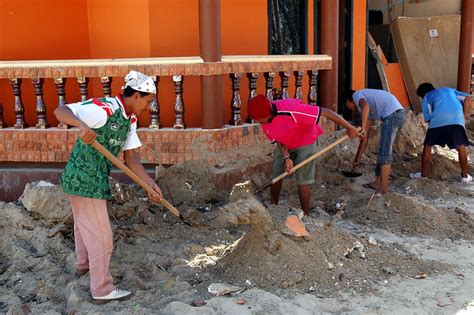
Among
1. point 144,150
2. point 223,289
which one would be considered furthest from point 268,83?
point 223,289

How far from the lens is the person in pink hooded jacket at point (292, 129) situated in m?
5.15

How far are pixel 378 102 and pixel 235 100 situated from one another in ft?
5.79

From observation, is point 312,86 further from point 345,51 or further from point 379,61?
point 379,61

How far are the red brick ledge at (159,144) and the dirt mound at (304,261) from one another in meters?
1.48

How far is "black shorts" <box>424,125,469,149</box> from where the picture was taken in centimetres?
720

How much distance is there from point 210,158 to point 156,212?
2.73 feet

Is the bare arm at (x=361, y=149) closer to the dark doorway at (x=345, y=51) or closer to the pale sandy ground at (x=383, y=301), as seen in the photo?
the dark doorway at (x=345, y=51)

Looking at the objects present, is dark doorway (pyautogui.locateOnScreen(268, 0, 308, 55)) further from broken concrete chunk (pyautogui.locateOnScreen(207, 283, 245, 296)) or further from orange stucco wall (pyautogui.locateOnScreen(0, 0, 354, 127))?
broken concrete chunk (pyautogui.locateOnScreen(207, 283, 245, 296))

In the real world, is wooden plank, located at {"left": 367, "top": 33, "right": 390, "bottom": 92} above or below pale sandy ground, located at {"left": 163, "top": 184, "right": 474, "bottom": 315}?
above

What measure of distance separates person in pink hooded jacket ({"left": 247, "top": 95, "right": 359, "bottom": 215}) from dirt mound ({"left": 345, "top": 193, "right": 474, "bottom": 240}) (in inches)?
25.5

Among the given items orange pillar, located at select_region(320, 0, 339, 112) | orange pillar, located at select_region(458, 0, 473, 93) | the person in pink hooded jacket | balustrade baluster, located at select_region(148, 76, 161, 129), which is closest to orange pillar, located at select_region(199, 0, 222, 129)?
balustrade baluster, located at select_region(148, 76, 161, 129)

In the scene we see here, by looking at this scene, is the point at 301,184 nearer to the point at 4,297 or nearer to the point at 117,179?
the point at 117,179

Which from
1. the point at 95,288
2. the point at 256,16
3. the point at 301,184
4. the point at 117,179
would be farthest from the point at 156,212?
the point at 256,16

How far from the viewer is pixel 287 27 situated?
7.68m
